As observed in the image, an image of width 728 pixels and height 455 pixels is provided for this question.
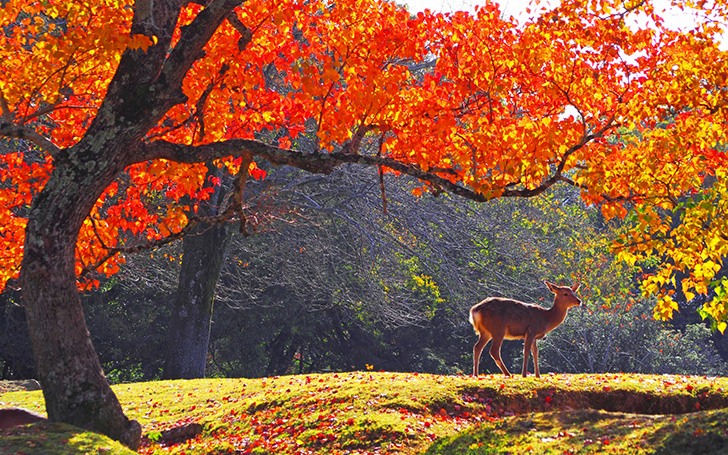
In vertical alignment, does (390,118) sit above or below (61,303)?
above

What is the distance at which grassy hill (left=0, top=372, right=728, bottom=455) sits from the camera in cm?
711

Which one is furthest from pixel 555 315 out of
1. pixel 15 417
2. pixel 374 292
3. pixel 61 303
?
pixel 15 417

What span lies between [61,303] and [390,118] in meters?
4.96

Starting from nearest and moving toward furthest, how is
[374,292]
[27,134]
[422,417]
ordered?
[27,134], [422,417], [374,292]

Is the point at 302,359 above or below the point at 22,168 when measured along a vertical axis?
below

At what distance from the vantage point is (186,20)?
10992 millimetres

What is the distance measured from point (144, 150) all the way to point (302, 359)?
2308 centimetres

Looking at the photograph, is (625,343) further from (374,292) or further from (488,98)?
(488,98)

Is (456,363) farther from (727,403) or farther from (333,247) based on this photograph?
(727,403)

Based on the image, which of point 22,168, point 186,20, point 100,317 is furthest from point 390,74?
point 100,317

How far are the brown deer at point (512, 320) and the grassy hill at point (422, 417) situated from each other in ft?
3.93

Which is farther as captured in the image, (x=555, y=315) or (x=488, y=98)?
(x=555, y=315)

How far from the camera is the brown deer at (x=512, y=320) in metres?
13.0

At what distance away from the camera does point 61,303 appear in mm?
7719
